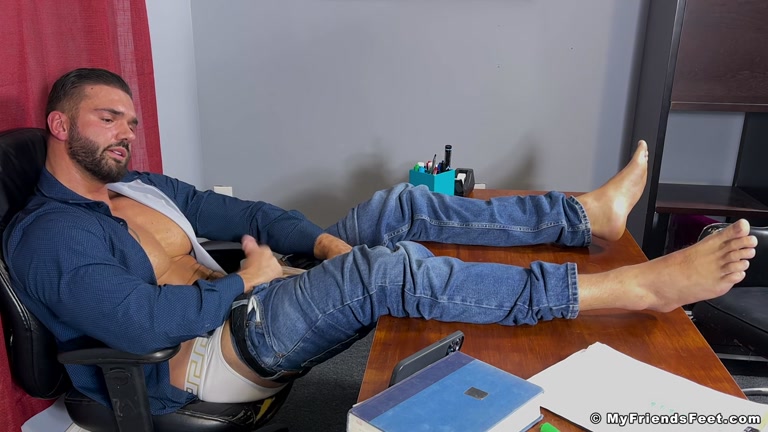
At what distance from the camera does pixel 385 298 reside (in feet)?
4.01

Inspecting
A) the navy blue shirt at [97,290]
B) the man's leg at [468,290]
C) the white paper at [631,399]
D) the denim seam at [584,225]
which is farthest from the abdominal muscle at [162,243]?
the denim seam at [584,225]

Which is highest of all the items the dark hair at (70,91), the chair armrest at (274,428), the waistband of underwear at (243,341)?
the dark hair at (70,91)

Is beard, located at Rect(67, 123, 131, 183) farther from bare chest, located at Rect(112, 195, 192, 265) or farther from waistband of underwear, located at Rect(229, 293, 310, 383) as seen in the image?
waistband of underwear, located at Rect(229, 293, 310, 383)

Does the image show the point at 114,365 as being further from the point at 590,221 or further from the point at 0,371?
the point at 590,221

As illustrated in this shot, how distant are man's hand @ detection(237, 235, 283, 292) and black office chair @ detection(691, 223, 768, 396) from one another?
1.13 m

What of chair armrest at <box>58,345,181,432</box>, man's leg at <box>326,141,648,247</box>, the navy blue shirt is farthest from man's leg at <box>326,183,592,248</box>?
chair armrest at <box>58,345,181,432</box>

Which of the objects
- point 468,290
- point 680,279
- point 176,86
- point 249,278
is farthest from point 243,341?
point 176,86

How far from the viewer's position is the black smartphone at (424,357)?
93 cm

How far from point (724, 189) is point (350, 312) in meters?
1.88

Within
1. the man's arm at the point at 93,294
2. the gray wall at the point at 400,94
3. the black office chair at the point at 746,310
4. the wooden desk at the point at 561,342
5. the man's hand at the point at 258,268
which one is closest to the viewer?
the wooden desk at the point at 561,342

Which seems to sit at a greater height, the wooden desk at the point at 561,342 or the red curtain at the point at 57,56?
the red curtain at the point at 57,56

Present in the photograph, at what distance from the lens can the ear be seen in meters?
1.35

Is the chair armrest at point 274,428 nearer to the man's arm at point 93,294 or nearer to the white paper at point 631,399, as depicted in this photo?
the man's arm at point 93,294

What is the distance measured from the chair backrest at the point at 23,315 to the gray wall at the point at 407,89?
1.35m
